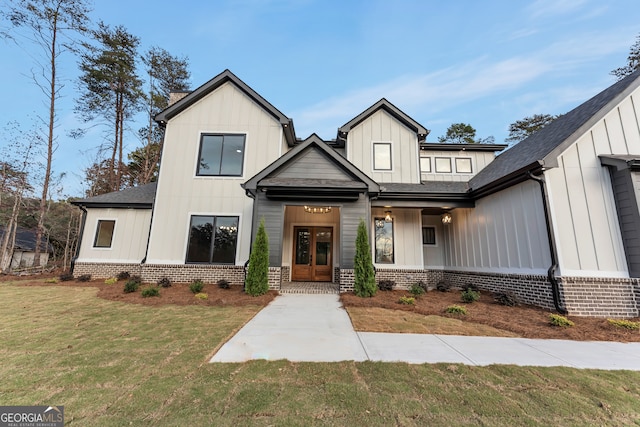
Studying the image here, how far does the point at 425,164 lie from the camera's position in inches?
465

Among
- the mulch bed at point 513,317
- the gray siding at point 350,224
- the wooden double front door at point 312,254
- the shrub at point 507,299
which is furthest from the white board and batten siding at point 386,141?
the shrub at point 507,299

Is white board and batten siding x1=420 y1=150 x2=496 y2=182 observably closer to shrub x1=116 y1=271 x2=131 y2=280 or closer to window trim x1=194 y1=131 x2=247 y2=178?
window trim x1=194 y1=131 x2=247 y2=178

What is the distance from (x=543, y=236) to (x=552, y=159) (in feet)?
6.39

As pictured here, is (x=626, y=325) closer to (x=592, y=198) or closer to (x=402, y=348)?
(x=592, y=198)

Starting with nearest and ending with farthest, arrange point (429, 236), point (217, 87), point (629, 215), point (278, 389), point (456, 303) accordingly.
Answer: point (278, 389), point (629, 215), point (456, 303), point (217, 87), point (429, 236)

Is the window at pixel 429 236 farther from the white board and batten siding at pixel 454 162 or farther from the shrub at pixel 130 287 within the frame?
the shrub at pixel 130 287

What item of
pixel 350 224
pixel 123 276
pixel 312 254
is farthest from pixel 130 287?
A: pixel 350 224

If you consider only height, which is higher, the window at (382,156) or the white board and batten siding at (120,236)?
the window at (382,156)

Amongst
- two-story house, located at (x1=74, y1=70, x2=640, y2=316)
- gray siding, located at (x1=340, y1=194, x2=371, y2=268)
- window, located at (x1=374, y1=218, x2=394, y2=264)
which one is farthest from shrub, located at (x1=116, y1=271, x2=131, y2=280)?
window, located at (x1=374, y1=218, x2=394, y2=264)

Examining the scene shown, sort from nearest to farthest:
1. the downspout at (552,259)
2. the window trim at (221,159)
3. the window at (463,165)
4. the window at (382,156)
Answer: the downspout at (552,259) < the window trim at (221,159) < the window at (382,156) < the window at (463,165)

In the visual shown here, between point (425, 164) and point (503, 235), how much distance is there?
5240mm

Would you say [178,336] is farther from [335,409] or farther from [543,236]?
[543,236]

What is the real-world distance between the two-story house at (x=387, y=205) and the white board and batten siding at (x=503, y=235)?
0.13ft

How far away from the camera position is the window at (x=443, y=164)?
1178 cm
